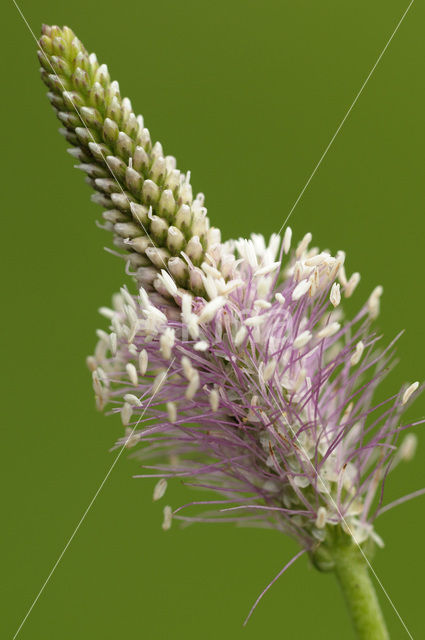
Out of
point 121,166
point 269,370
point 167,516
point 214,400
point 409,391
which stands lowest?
point 167,516

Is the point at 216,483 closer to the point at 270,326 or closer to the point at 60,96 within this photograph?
the point at 270,326

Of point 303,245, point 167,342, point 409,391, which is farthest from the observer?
point 303,245

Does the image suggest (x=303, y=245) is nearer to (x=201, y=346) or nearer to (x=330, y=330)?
(x=330, y=330)

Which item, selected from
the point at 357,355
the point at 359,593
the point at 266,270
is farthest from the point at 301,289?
the point at 359,593

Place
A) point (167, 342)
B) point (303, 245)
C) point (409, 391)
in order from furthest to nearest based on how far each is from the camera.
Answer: point (303, 245)
point (409, 391)
point (167, 342)

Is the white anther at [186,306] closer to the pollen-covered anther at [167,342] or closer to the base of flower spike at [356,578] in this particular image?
the pollen-covered anther at [167,342]

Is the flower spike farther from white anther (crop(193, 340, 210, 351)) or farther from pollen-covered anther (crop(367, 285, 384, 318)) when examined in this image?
pollen-covered anther (crop(367, 285, 384, 318))

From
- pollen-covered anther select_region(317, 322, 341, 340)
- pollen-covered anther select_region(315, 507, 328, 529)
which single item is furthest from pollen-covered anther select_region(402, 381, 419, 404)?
pollen-covered anther select_region(315, 507, 328, 529)

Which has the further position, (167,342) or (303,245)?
A: (303,245)
